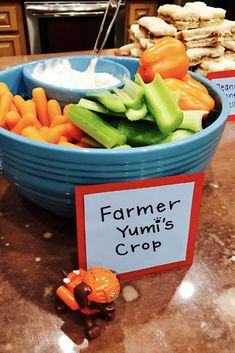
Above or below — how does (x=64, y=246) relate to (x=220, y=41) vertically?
below

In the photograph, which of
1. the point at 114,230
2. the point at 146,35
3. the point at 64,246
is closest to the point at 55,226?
the point at 64,246

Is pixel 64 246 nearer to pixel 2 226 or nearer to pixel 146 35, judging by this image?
pixel 2 226

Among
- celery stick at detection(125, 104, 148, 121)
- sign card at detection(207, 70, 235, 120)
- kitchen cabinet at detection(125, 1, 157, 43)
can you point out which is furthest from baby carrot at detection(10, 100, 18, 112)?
kitchen cabinet at detection(125, 1, 157, 43)

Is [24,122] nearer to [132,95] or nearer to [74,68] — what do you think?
[132,95]

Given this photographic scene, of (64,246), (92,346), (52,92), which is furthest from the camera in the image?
(52,92)

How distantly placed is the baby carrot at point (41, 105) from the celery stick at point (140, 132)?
0.16 meters

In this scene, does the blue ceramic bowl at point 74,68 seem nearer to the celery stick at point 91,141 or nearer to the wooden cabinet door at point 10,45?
the celery stick at point 91,141

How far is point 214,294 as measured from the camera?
0.49 m

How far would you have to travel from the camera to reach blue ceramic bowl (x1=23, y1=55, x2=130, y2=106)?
0.64 m

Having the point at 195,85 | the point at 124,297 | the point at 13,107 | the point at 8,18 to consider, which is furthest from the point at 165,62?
the point at 8,18

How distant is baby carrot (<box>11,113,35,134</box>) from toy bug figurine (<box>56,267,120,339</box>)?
0.24m

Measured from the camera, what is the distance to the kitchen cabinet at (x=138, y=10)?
96.3 inches

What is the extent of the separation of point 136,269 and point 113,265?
0.04 m

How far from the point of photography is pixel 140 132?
52 centimetres
